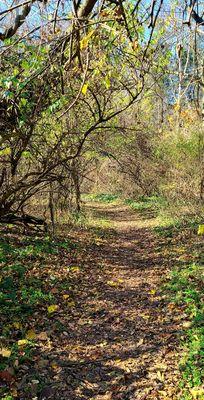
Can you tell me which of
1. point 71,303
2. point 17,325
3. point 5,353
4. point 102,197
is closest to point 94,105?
point 71,303

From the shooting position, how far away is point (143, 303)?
232 inches

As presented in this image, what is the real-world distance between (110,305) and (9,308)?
5.06 feet

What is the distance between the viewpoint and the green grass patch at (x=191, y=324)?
366 cm

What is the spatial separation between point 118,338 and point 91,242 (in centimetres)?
505

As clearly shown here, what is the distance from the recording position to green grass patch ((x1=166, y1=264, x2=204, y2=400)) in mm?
3662

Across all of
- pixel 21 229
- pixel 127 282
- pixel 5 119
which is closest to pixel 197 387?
pixel 127 282

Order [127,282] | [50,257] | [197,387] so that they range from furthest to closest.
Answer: [50,257], [127,282], [197,387]

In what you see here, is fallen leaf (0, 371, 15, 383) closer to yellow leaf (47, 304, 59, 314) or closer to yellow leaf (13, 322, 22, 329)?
yellow leaf (13, 322, 22, 329)

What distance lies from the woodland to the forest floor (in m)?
0.02

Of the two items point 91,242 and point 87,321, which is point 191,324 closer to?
point 87,321

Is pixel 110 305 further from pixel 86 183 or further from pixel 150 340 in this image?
pixel 86 183

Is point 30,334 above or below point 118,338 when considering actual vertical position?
above

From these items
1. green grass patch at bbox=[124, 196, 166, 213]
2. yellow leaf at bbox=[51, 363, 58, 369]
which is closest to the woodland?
yellow leaf at bbox=[51, 363, 58, 369]

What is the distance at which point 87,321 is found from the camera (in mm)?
5293
